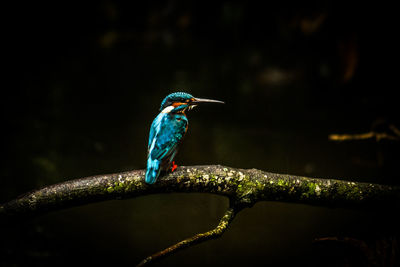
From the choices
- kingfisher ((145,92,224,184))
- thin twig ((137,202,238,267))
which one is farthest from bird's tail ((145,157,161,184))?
Answer: thin twig ((137,202,238,267))

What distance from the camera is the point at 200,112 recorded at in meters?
5.93

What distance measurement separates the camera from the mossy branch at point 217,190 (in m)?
1.53

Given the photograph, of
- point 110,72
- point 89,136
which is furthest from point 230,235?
point 110,72

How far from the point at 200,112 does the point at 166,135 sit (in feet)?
13.6

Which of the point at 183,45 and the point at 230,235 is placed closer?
the point at 230,235

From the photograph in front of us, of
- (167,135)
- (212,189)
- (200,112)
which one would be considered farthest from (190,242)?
(200,112)

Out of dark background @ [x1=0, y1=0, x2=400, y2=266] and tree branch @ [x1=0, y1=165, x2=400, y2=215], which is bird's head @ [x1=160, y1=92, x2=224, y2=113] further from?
dark background @ [x1=0, y1=0, x2=400, y2=266]

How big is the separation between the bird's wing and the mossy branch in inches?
5.4

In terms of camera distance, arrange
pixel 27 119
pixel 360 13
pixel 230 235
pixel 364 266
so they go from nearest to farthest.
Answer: pixel 364 266 < pixel 230 235 < pixel 360 13 < pixel 27 119

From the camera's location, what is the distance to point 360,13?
420 cm

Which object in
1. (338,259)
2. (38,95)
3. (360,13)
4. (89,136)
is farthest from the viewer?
(38,95)

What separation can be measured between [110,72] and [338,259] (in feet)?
23.7

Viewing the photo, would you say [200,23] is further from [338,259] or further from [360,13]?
[338,259]

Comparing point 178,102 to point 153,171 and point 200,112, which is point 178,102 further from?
point 200,112
